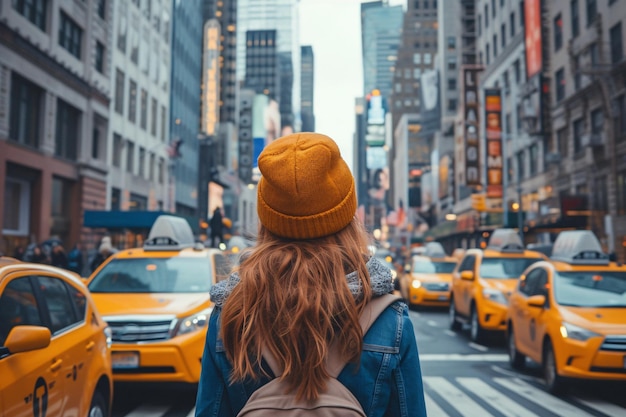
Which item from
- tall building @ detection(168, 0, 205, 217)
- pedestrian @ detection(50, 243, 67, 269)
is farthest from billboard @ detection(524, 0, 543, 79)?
pedestrian @ detection(50, 243, 67, 269)

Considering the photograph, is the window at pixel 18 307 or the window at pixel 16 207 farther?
the window at pixel 16 207

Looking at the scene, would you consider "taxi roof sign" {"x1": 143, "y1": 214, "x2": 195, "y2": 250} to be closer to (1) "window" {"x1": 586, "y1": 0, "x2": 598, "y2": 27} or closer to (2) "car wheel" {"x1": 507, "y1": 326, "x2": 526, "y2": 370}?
(2) "car wheel" {"x1": 507, "y1": 326, "x2": 526, "y2": 370}

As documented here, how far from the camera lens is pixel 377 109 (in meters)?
168

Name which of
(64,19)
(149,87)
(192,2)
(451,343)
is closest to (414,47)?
(192,2)

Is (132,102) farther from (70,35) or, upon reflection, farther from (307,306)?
(307,306)

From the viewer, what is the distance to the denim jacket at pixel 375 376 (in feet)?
6.47

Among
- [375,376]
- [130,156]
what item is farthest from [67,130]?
[375,376]

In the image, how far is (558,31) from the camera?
3725 centimetres

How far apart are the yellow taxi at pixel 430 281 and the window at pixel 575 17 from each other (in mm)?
18912

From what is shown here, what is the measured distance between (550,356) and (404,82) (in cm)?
14167

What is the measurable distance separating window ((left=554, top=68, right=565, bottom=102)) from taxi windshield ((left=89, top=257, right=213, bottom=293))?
32.7 m

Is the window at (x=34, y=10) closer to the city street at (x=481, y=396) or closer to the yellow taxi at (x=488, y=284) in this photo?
the yellow taxi at (x=488, y=284)

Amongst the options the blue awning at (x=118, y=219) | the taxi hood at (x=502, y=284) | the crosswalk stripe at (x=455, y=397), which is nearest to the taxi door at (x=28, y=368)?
the crosswalk stripe at (x=455, y=397)

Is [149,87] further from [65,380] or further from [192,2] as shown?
[65,380]
